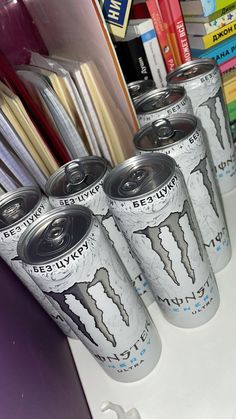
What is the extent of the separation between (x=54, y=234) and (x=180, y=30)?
0.66 m

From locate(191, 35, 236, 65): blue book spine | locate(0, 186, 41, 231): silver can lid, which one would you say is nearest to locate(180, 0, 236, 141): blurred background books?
locate(191, 35, 236, 65): blue book spine

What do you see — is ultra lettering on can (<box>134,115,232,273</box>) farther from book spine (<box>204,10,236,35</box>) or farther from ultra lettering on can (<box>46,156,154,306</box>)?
book spine (<box>204,10,236,35</box>)

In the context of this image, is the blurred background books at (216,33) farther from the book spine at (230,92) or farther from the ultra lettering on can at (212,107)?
the ultra lettering on can at (212,107)

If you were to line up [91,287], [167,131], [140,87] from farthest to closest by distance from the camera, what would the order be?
1. [140,87]
2. [167,131]
3. [91,287]

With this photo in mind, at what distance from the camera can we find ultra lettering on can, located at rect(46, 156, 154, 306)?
2.05 feet

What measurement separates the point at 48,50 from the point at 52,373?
79 cm

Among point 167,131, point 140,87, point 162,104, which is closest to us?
point 167,131

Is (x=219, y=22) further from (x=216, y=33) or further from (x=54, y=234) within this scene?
(x=54, y=234)

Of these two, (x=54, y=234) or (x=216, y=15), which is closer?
(x=54, y=234)

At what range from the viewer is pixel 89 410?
67 centimetres

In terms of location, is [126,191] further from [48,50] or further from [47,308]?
[48,50]

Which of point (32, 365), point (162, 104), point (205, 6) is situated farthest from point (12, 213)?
point (205, 6)

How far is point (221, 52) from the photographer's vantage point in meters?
1.02

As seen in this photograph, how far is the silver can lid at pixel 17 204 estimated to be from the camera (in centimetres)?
64
